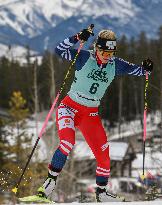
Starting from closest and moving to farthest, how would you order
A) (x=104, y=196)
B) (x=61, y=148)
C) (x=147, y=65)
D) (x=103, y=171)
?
(x=61, y=148), (x=103, y=171), (x=104, y=196), (x=147, y=65)

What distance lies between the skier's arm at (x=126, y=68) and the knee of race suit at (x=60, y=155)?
118cm

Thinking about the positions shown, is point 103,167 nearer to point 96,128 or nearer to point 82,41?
point 96,128

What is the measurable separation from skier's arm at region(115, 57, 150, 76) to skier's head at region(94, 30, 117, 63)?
0.29 metres

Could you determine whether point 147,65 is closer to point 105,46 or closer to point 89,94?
point 105,46

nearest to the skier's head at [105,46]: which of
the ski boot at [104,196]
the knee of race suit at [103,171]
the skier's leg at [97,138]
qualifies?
the skier's leg at [97,138]

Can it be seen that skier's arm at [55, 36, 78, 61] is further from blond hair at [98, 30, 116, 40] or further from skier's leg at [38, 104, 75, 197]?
skier's leg at [38, 104, 75, 197]

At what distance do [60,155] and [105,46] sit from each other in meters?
1.37

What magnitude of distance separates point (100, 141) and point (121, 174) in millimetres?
44809

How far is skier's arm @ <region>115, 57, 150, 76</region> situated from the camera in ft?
21.9

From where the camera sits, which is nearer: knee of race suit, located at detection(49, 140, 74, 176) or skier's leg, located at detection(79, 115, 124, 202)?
knee of race suit, located at detection(49, 140, 74, 176)

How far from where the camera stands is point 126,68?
6.75 meters

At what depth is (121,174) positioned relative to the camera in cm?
5059

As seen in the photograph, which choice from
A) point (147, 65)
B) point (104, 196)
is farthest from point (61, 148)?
point (147, 65)

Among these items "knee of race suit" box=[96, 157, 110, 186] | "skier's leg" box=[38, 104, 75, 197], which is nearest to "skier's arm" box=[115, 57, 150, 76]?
"skier's leg" box=[38, 104, 75, 197]
